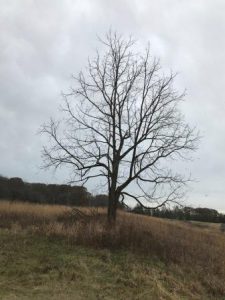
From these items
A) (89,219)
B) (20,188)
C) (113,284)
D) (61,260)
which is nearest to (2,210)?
(89,219)

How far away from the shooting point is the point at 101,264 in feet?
47.6

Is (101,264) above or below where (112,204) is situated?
below

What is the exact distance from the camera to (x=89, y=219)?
21.9 meters

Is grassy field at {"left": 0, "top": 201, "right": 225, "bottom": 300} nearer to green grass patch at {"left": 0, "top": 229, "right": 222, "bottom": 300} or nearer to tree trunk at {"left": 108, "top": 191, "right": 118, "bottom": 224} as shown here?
green grass patch at {"left": 0, "top": 229, "right": 222, "bottom": 300}

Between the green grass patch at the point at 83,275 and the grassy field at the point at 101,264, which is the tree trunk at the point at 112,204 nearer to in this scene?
the grassy field at the point at 101,264

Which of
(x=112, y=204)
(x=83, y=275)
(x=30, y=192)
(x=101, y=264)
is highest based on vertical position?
(x=30, y=192)

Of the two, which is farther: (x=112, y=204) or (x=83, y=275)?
(x=112, y=204)

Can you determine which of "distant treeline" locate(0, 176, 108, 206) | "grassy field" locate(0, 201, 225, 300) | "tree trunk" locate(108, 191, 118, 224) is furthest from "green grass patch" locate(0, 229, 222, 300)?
"distant treeline" locate(0, 176, 108, 206)

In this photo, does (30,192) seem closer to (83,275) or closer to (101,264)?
(101,264)

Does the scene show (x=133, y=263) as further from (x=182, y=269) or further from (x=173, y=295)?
(x=173, y=295)

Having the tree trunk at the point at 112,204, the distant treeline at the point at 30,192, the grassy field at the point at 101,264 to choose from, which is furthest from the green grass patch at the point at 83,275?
the distant treeline at the point at 30,192

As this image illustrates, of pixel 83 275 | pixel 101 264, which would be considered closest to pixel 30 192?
pixel 101 264

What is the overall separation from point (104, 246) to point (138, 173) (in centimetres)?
659

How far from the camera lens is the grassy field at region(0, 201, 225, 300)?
11789 millimetres
